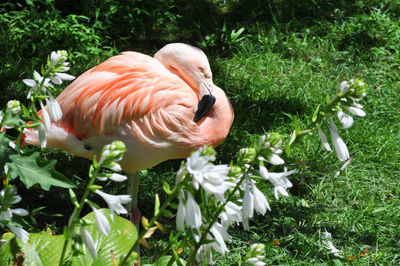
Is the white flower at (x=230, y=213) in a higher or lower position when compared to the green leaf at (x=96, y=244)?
higher

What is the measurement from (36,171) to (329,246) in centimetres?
210

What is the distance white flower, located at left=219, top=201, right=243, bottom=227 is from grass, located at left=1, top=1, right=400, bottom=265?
1535 mm

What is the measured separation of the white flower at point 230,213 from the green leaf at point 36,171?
47 centimetres

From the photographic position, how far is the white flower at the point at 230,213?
1.77m

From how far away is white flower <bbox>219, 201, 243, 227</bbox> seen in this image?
177cm

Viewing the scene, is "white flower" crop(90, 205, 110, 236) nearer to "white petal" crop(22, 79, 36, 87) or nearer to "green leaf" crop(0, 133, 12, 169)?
"green leaf" crop(0, 133, 12, 169)

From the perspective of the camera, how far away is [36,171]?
5.76ft

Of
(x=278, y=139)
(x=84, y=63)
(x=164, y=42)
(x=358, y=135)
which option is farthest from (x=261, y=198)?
(x=164, y=42)

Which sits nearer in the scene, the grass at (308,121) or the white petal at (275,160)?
the white petal at (275,160)

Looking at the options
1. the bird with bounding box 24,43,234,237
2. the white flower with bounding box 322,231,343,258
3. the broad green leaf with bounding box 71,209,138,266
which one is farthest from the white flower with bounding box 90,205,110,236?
the white flower with bounding box 322,231,343,258

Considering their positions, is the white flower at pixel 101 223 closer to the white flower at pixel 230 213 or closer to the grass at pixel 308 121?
the white flower at pixel 230 213

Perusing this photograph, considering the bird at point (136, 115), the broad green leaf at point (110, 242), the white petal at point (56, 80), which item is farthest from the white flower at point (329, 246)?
the white petal at point (56, 80)

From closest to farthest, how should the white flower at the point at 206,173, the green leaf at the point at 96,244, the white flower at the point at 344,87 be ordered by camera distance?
the white flower at the point at 206,173
the white flower at the point at 344,87
the green leaf at the point at 96,244

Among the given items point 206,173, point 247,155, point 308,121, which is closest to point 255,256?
point 247,155
